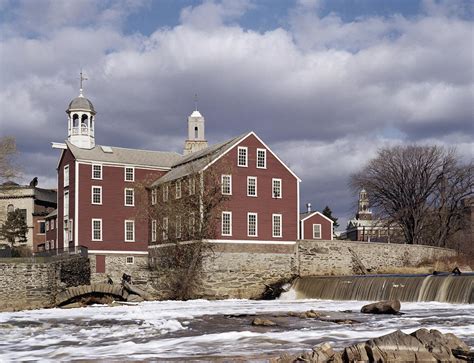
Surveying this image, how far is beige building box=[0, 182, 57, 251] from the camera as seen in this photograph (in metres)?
68.1

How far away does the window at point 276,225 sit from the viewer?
4666 centimetres

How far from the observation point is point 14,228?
66812 millimetres

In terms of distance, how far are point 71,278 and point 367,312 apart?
60.8 ft

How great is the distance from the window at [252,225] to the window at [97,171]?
478 inches

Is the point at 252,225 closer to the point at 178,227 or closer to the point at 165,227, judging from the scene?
the point at 178,227

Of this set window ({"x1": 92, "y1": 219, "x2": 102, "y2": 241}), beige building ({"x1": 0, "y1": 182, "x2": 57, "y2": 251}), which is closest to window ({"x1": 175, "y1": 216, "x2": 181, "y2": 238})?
window ({"x1": 92, "y1": 219, "x2": 102, "y2": 241})

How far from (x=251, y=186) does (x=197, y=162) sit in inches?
167

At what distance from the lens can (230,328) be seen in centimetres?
2483

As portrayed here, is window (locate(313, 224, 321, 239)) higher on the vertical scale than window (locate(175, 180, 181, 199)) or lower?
lower

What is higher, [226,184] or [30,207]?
[226,184]

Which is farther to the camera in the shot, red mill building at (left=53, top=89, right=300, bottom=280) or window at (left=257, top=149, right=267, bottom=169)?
window at (left=257, top=149, right=267, bottom=169)

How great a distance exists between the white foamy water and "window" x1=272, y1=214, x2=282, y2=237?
40.2ft

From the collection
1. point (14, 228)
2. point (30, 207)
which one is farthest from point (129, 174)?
point (30, 207)

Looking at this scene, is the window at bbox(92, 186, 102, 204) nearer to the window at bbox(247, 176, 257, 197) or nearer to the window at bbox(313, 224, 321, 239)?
the window at bbox(247, 176, 257, 197)
